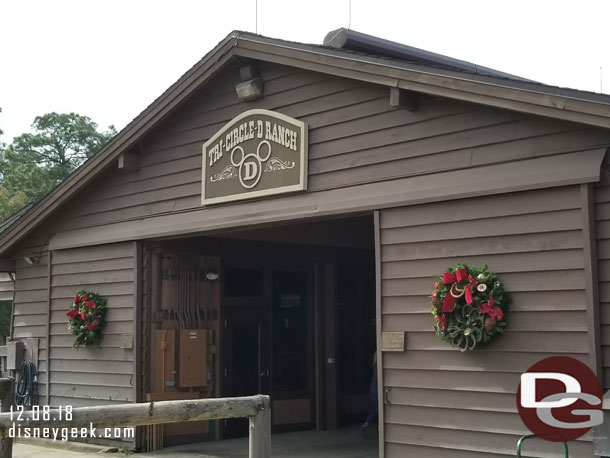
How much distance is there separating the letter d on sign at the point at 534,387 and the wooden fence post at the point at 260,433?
7.05 ft

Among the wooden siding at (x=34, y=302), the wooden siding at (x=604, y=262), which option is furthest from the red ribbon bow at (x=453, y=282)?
the wooden siding at (x=34, y=302)

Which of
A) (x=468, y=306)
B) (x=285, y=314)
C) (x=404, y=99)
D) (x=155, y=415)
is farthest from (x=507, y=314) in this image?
(x=285, y=314)

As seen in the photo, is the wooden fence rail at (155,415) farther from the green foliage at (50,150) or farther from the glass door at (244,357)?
the green foliage at (50,150)

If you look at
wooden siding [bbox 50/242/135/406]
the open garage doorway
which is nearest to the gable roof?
wooden siding [bbox 50/242/135/406]

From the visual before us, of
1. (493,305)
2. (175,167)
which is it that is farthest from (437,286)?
(175,167)

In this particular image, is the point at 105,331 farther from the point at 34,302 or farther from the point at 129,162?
the point at 129,162

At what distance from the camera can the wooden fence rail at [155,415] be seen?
20.2 ft

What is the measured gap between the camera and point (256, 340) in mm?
13445

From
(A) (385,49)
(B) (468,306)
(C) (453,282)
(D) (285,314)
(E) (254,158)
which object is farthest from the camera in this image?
(D) (285,314)

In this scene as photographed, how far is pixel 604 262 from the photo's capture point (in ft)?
23.1

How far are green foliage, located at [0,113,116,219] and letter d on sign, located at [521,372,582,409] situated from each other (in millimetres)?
38730

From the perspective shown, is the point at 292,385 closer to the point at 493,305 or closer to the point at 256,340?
the point at 256,340

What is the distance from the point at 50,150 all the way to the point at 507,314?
1725 inches

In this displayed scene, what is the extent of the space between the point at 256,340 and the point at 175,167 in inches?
138
